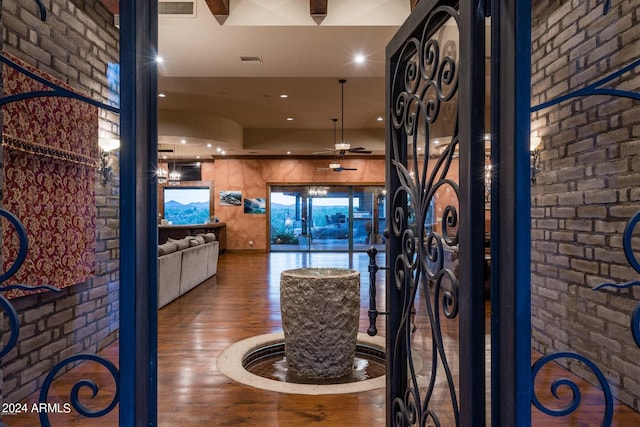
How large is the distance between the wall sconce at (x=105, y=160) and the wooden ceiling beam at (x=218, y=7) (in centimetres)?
149

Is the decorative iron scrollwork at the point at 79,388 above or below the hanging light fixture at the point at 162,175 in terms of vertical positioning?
below

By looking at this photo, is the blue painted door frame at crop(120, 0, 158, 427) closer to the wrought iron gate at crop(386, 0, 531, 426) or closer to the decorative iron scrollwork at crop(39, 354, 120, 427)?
the decorative iron scrollwork at crop(39, 354, 120, 427)

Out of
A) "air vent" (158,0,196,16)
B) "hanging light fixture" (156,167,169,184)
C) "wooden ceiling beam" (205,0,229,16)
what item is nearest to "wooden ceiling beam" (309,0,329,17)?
"wooden ceiling beam" (205,0,229,16)

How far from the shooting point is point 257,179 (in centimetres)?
1291

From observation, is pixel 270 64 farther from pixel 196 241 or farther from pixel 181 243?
pixel 196 241

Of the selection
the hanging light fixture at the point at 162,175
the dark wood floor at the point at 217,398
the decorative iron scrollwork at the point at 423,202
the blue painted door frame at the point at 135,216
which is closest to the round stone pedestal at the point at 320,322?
the dark wood floor at the point at 217,398

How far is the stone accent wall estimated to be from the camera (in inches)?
89.7

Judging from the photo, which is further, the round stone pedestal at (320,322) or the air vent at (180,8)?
the air vent at (180,8)

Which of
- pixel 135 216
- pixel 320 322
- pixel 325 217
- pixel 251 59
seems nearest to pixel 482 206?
pixel 135 216

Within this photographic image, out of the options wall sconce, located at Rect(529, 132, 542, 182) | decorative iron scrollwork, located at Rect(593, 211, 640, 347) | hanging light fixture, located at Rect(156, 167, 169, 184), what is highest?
hanging light fixture, located at Rect(156, 167, 169, 184)

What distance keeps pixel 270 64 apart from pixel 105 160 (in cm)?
247

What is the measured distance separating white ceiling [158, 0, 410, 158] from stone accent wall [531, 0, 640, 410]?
1.70m

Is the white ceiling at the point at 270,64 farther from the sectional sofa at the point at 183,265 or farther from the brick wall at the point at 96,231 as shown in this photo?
the sectional sofa at the point at 183,265

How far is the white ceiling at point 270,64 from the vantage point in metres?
3.96
